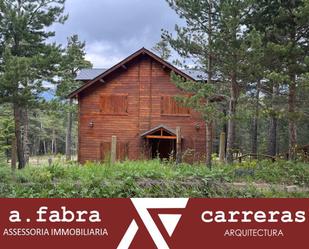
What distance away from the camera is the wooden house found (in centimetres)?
2528

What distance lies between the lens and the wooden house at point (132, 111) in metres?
25.3

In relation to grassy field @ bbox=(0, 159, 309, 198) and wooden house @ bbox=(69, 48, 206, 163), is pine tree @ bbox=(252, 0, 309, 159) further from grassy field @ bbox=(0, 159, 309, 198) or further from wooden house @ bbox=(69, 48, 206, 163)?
wooden house @ bbox=(69, 48, 206, 163)

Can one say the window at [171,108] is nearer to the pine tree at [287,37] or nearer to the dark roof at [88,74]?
the dark roof at [88,74]

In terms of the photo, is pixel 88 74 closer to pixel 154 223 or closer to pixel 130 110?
pixel 130 110

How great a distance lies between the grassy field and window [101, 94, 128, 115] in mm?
16069

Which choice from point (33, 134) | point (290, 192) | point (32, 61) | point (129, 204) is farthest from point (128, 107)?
point (33, 134)

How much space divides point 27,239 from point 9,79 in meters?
16.4

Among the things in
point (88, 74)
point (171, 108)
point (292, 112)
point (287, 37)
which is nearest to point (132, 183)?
point (292, 112)

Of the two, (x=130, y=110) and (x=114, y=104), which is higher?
(x=114, y=104)

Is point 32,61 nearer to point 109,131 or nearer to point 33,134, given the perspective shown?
point 109,131

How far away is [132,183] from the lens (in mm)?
8484

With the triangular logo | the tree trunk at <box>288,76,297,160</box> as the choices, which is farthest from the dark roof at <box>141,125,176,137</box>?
the triangular logo

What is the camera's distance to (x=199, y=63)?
19375mm

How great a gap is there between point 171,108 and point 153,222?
19.2 meters
